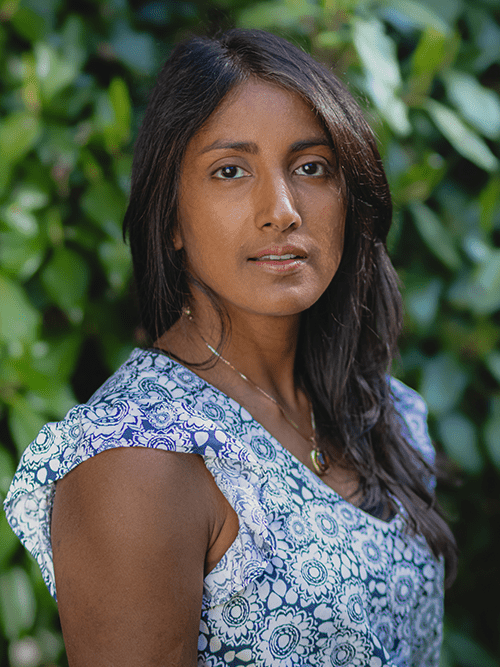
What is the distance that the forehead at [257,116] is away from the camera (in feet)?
3.39

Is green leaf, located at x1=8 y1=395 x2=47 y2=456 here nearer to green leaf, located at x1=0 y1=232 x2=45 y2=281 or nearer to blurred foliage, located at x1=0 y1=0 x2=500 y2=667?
blurred foliage, located at x1=0 y1=0 x2=500 y2=667

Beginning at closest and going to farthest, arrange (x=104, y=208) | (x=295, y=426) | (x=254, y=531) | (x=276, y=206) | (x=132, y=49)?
(x=254, y=531)
(x=276, y=206)
(x=295, y=426)
(x=104, y=208)
(x=132, y=49)

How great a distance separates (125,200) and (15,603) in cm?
98

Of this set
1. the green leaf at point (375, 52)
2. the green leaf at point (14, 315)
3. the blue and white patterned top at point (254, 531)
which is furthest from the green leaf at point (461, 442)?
the green leaf at point (14, 315)

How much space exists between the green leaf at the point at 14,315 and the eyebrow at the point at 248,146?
0.66 m

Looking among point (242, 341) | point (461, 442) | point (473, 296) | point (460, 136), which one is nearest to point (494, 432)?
point (461, 442)

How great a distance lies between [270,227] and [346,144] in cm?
21

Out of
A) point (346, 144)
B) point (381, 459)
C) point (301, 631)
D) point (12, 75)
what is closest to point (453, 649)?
point (381, 459)

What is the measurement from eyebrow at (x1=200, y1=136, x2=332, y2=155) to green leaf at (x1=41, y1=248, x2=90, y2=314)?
0.65 m

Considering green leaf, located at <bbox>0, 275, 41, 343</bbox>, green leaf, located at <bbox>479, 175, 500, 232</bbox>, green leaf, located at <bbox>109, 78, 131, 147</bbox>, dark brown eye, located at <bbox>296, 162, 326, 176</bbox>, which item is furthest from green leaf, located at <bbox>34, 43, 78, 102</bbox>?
green leaf, located at <bbox>479, 175, 500, 232</bbox>

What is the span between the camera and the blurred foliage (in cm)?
155

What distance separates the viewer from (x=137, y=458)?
33.5 inches

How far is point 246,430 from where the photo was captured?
1.06 metres

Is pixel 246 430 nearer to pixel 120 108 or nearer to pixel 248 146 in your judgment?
pixel 248 146
